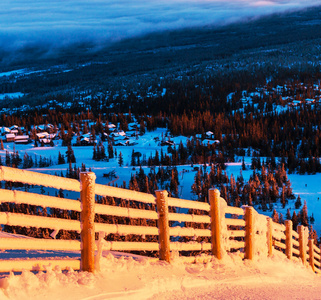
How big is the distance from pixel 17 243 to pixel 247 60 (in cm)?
19315

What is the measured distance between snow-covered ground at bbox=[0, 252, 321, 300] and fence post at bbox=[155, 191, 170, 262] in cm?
20

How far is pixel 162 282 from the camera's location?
22.3 feet

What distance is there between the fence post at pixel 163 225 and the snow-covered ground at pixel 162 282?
20 cm

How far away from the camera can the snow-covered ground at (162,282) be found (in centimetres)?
551

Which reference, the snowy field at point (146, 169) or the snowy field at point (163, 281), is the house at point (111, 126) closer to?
the snowy field at point (146, 169)

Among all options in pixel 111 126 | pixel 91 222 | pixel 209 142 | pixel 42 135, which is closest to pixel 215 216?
pixel 91 222

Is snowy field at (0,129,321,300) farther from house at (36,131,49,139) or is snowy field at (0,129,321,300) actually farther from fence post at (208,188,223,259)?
house at (36,131,49,139)

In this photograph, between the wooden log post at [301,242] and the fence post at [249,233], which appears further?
the wooden log post at [301,242]

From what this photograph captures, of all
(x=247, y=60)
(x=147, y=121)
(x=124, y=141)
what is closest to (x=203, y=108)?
(x=147, y=121)

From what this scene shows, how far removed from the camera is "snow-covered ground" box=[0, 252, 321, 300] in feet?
18.1

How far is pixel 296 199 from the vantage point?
4903 cm

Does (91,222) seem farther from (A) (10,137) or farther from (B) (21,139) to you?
(A) (10,137)

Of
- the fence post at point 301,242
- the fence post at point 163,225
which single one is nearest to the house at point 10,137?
the fence post at point 301,242

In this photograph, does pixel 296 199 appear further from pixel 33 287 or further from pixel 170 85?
pixel 170 85
